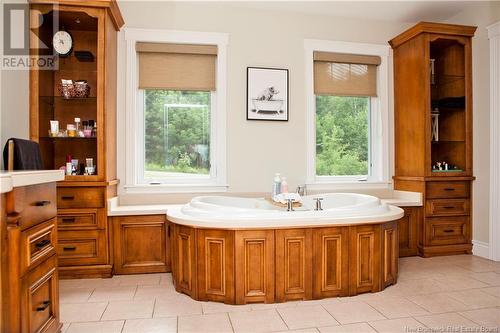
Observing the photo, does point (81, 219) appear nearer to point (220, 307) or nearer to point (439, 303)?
point (220, 307)

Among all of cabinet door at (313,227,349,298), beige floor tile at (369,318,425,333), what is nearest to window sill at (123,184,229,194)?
cabinet door at (313,227,349,298)

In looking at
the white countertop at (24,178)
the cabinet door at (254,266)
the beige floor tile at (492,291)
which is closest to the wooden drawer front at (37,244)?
the white countertop at (24,178)

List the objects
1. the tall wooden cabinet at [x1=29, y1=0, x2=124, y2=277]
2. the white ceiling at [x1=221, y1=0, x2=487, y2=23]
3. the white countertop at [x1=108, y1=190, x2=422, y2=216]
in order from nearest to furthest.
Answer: the tall wooden cabinet at [x1=29, y1=0, x2=124, y2=277]
the white countertop at [x1=108, y1=190, x2=422, y2=216]
the white ceiling at [x1=221, y1=0, x2=487, y2=23]

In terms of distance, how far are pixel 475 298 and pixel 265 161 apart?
88.3 inches

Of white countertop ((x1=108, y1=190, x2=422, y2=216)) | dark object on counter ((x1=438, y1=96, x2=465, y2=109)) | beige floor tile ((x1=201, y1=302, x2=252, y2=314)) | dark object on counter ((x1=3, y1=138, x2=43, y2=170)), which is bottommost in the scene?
beige floor tile ((x1=201, y1=302, x2=252, y2=314))

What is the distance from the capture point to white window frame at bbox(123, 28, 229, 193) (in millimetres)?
3611

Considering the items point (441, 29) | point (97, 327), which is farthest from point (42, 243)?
point (441, 29)

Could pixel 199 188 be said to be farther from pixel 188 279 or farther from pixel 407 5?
pixel 407 5

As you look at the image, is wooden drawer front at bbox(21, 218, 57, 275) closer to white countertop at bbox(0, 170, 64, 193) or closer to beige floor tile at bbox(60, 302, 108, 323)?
white countertop at bbox(0, 170, 64, 193)

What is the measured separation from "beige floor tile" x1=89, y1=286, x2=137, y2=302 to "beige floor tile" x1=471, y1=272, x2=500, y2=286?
2.93 meters

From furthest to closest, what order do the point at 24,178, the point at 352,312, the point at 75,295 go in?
the point at 75,295, the point at 352,312, the point at 24,178

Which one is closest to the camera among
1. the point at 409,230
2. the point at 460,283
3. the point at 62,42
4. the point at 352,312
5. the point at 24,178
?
the point at 24,178

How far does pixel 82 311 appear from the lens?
2.41 m

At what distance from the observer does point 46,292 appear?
68.7 inches
